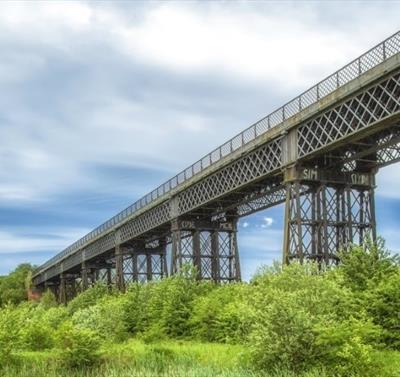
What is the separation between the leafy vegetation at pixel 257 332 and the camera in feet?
67.0

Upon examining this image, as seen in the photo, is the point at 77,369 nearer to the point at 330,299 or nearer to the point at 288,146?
the point at 330,299

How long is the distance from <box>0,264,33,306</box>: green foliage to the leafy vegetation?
341ft

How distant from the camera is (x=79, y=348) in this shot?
89.5 feet

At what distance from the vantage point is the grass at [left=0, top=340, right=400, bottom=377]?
2178cm

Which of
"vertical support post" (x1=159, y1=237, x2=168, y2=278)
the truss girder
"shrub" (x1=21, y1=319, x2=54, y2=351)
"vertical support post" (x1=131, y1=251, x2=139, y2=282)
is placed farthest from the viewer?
"vertical support post" (x1=131, y1=251, x2=139, y2=282)

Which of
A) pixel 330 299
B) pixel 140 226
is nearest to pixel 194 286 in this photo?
pixel 330 299

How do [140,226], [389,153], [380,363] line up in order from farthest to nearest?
[140,226]
[389,153]
[380,363]

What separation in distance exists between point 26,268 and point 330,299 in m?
141

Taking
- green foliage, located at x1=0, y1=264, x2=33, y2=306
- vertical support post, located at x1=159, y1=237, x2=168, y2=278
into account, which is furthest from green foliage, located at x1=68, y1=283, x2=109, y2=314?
green foliage, located at x1=0, y1=264, x2=33, y2=306

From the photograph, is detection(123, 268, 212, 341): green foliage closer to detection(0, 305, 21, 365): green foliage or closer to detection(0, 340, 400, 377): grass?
detection(0, 340, 400, 377): grass

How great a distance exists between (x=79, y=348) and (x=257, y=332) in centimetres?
1007

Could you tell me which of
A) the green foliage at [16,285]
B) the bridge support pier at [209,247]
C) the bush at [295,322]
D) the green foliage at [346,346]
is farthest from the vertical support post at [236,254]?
the green foliage at [16,285]

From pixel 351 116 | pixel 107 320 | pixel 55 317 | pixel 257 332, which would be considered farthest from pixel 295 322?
pixel 55 317

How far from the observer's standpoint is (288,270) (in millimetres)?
24859
